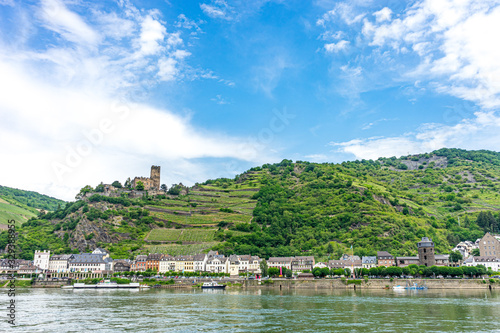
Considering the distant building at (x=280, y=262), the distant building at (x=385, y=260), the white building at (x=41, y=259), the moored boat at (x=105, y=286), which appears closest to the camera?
the moored boat at (x=105, y=286)

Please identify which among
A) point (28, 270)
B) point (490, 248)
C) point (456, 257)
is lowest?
point (28, 270)

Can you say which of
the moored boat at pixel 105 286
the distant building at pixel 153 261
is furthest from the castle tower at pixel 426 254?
the distant building at pixel 153 261

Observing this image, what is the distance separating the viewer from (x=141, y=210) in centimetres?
15112

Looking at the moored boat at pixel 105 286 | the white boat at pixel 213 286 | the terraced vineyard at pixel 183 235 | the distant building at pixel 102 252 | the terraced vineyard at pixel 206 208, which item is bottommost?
the moored boat at pixel 105 286

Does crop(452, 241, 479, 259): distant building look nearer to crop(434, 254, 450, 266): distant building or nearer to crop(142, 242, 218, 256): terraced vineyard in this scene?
crop(434, 254, 450, 266): distant building

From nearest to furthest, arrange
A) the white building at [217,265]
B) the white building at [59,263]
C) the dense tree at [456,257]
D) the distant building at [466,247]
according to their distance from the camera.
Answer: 1. the dense tree at [456,257]
2. the white building at [217,265]
3. the white building at [59,263]
4. the distant building at [466,247]

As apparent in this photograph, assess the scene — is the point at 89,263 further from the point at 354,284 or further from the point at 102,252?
the point at 354,284

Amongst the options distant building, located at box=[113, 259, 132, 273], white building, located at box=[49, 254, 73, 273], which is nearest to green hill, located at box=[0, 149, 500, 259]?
distant building, located at box=[113, 259, 132, 273]

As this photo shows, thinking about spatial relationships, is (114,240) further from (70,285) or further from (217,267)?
(217,267)

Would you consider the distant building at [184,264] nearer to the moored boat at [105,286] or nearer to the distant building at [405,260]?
the moored boat at [105,286]

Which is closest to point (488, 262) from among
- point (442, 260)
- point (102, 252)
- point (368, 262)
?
point (442, 260)

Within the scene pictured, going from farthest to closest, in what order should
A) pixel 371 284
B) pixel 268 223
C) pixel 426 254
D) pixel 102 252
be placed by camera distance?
pixel 268 223 < pixel 102 252 < pixel 426 254 < pixel 371 284

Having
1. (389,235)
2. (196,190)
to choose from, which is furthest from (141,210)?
(389,235)

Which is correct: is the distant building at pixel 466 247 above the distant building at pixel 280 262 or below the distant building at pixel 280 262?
above
